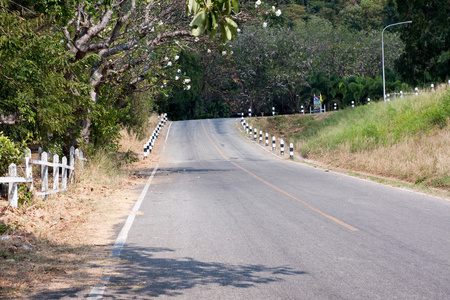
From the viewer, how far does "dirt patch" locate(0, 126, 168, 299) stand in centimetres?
608

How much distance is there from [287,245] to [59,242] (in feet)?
12.4

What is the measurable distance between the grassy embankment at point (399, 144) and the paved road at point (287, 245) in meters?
3.02

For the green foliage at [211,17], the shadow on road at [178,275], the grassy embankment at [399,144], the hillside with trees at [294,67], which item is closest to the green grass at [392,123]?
the grassy embankment at [399,144]

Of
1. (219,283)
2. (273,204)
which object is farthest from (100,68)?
(219,283)

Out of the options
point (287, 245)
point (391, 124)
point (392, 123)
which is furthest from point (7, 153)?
point (392, 123)

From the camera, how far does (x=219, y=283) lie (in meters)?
5.95

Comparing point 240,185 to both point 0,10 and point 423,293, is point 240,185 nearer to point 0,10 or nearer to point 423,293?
point 0,10

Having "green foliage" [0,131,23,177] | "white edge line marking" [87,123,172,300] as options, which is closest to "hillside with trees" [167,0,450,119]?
"white edge line marking" [87,123,172,300]

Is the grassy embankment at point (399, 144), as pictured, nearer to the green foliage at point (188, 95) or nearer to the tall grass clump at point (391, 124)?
the tall grass clump at point (391, 124)

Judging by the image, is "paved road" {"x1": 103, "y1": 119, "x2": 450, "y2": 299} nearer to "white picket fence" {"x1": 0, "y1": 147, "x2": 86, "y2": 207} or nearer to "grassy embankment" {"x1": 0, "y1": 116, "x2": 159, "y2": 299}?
"grassy embankment" {"x1": 0, "y1": 116, "x2": 159, "y2": 299}

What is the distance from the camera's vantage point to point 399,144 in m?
22.3

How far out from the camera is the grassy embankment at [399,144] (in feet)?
58.1

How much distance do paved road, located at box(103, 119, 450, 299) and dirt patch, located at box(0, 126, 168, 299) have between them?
40cm

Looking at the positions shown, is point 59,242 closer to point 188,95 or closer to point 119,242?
point 119,242
